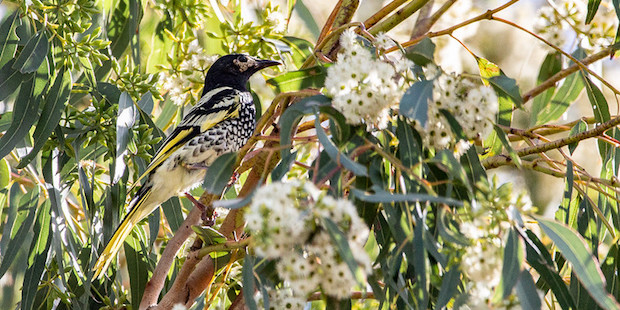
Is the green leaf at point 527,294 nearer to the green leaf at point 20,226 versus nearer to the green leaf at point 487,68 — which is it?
the green leaf at point 487,68

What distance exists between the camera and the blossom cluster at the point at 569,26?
8.41 feet

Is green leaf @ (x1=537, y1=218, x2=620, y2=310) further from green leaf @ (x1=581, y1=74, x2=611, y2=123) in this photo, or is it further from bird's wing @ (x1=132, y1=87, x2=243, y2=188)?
bird's wing @ (x1=132, y1=87, x2=243, y2=188)

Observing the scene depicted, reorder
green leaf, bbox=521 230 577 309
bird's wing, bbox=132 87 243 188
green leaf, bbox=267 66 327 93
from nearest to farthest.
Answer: green leaf, bbox=521 230 577 309 < green leaf, bbox=267 66 327 93 < bird's wing, bbox=132 87 243 188

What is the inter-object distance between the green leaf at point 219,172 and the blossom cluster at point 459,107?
1.41ft

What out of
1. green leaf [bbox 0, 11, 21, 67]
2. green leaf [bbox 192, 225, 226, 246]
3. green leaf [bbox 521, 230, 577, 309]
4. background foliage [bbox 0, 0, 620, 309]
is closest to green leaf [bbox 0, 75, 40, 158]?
background foliage [bbox 0, 0, 620, 309]

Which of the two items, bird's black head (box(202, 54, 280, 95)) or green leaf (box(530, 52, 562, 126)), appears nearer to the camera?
green leaf (box(530, 52, 562, 126))

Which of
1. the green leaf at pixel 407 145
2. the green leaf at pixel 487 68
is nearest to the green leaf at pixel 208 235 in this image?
the green leaf at pixel 407 145

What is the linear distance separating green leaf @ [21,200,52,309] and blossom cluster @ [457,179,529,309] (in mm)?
1497

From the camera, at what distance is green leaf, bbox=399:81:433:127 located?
1.49m

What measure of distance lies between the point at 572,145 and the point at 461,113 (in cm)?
87

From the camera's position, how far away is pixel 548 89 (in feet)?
9.59

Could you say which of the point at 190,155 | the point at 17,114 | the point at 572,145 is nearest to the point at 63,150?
the point at 17,114

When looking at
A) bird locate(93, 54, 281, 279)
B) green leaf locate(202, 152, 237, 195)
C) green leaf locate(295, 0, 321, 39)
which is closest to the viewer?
green leaf locate(202, 152, 237, 195)

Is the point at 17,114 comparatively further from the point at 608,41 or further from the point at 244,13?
the point at 608,41
